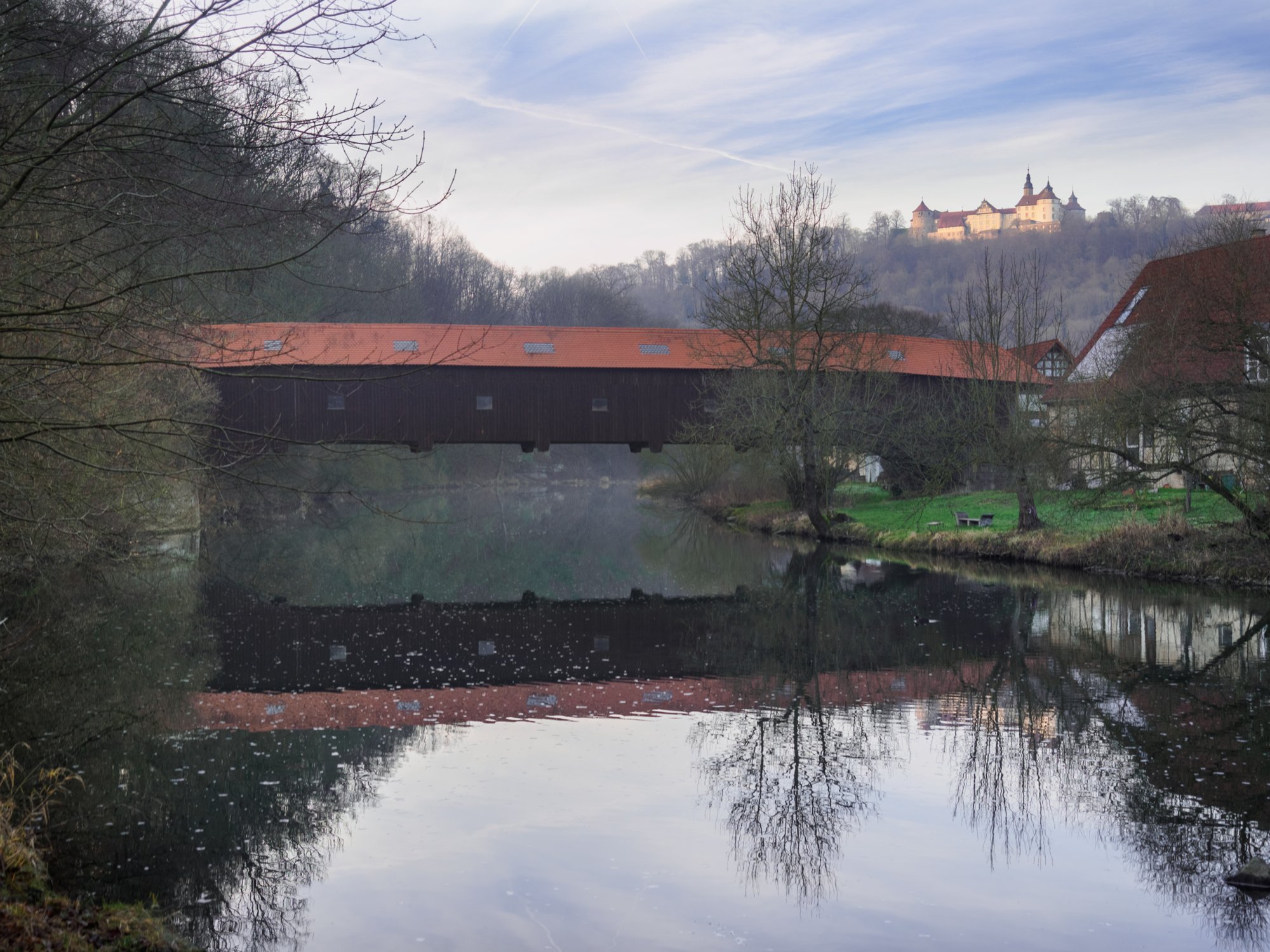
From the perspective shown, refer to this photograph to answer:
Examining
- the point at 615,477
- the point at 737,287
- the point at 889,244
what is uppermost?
the point at 889,244

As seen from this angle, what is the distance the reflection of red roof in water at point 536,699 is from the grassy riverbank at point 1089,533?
6.42 metres

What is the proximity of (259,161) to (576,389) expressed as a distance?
65.0 ft

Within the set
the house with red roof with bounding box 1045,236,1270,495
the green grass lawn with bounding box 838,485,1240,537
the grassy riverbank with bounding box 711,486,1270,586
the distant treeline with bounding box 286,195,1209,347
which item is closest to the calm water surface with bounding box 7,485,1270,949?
the grassy riverbank with bounding box 711,486,1270,586

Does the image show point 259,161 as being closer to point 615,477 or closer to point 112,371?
point 112,371

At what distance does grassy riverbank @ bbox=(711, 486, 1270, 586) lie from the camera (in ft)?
51.1

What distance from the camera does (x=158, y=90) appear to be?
Result: 4887 millimetres

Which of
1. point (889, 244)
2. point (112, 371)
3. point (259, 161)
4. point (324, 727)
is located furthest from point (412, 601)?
point (889, 244)

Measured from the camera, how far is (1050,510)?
21.4 metres

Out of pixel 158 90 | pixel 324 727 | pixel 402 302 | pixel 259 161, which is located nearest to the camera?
pixel 158 90

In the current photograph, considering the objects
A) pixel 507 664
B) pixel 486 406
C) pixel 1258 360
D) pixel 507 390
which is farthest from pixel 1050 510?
pixel 507 664

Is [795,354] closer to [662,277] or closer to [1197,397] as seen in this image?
[1197,397]

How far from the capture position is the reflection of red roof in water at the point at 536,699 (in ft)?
29.6

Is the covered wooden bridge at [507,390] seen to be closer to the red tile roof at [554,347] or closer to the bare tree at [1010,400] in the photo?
the red tile roof at [554,347]

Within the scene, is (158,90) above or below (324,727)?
above
